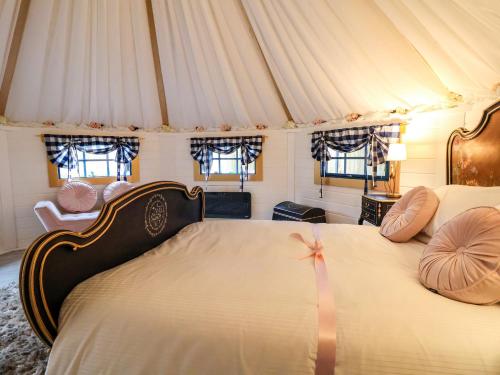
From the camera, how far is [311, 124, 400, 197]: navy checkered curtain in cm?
308

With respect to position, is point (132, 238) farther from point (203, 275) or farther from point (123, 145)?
point (123, 145)

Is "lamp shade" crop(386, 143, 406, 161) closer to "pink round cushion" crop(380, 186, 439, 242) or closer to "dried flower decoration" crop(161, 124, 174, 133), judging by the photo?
"pink round cushion" crop(380, 186, 439, 242)

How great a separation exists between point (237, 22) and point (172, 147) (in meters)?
2.40

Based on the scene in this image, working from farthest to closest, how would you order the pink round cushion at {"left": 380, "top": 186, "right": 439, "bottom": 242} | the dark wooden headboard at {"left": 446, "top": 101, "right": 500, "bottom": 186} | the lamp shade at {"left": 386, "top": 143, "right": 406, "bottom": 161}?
the lamp shade at {"left": 386, "top": 143, "right": 406, "bottom": 161}
the dark wooden headboard at {"left": 446, "top": 101, "right": 500, "bottom": 186}
the pink round cushion at {"left": 380, "top": 186, "right": 439, "bottom": 242}

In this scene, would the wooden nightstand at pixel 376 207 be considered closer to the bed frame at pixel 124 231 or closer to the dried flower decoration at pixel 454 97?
the bed frame at pixel 124 231

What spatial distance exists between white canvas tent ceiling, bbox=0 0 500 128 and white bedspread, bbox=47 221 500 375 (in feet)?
6.38

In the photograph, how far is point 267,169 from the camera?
4.36 m

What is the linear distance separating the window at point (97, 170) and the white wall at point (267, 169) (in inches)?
6.5

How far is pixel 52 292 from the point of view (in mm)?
1031

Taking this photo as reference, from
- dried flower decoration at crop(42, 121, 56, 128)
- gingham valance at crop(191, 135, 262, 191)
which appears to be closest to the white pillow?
gingham valance at crop(191, 135, 262, 191)

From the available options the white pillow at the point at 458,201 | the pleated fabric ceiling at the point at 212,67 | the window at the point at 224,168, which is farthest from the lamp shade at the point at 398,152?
the window at the point at 224,168

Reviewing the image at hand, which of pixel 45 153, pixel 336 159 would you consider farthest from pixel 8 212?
pixel 336 159

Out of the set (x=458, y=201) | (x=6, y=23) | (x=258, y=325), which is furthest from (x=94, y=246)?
(x=6, y=23)

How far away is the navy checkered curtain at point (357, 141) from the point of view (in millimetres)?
3076
